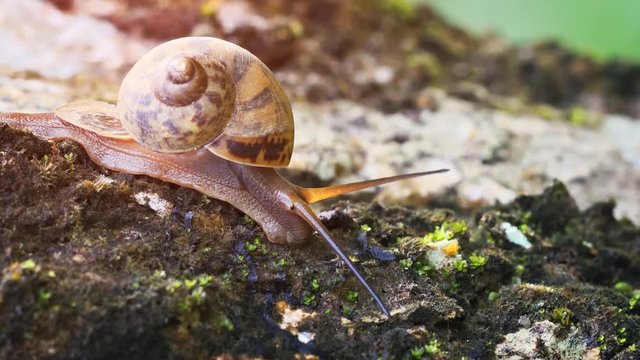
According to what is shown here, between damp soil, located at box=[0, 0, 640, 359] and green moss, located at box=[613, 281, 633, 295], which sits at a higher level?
damp soil, located at box=[0, 0, 640, 359]

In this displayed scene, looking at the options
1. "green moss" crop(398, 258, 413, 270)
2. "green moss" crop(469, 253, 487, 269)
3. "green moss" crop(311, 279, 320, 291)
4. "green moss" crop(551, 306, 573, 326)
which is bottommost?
"green moss" crop(551, 306, 573, 326)

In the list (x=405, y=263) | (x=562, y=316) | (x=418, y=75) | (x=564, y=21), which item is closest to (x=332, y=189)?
(x=405, y=263)

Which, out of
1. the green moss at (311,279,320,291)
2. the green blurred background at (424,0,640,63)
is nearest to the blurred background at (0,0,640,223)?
the green blurred background at (424,0,640,63)

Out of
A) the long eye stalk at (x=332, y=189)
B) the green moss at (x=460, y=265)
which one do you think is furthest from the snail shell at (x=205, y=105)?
the green moss at (x=460, y=265)

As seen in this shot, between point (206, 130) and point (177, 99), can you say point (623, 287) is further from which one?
point (177, 99)

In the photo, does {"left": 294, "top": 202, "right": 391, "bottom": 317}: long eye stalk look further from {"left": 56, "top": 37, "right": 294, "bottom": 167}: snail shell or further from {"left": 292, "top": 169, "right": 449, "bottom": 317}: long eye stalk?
{"left": 56, "top": 37, "right": 294, "bottom": 167}: snail shell

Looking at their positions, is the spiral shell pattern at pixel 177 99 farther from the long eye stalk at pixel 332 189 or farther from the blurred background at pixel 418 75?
the blurred background at pixel 418 75
